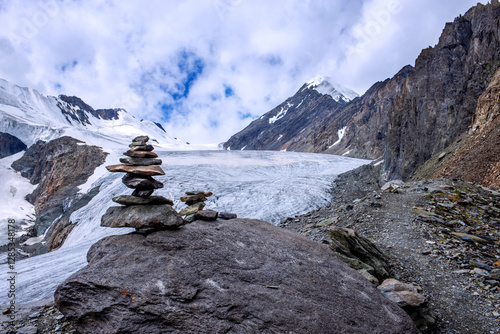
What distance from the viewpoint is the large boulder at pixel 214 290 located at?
10.6 feet

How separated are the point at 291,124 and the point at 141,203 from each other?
551 ft

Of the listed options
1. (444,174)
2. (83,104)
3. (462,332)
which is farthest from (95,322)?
(83,104)

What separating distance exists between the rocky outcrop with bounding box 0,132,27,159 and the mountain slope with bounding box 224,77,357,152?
106950 millimetres

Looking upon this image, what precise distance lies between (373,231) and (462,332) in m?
4.23

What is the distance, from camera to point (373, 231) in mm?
8547

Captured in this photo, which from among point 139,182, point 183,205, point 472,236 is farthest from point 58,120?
point 472,236

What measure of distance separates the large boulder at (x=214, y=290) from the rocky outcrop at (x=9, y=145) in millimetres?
86769

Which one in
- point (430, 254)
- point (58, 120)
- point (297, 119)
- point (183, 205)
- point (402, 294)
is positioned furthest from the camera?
point (297, 119)

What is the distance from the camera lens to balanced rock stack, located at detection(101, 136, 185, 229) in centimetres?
458

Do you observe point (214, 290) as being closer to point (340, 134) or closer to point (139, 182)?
point (139, 182)

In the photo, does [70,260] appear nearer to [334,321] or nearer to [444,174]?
[334,321]

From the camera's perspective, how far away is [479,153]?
43.8 feet

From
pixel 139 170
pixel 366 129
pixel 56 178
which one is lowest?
pixel 139 170

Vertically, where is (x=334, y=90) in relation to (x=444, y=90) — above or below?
above
